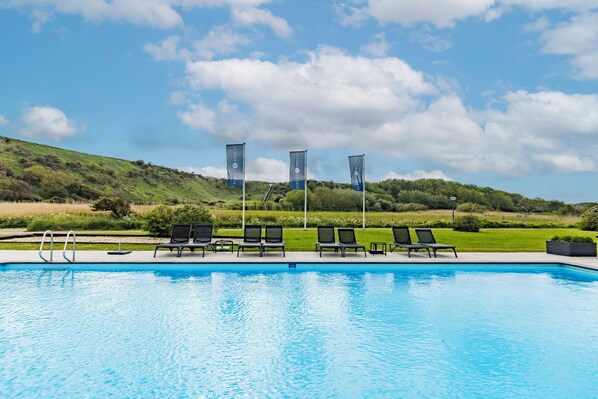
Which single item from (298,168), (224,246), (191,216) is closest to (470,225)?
(298,168)

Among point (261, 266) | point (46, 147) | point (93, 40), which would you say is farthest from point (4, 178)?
point (261, 266)

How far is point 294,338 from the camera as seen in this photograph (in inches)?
213

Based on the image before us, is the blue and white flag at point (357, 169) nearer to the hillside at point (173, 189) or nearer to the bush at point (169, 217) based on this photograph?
the bush at point (169, 217)

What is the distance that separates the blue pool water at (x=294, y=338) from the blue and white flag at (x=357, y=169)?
14008 mm

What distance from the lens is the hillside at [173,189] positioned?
4775cm

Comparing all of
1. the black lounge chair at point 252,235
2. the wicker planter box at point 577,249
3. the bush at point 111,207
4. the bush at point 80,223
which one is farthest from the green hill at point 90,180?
the wicker planter box at point 577,249

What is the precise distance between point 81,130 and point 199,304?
929 inches

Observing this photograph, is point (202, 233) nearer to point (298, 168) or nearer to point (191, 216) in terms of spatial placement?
point (191, 216)

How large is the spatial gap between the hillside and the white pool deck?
24193 millimetres

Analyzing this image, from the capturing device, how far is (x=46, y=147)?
6456cm

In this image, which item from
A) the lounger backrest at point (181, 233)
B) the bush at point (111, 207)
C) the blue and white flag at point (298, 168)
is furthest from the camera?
the bush at point (111, 207)

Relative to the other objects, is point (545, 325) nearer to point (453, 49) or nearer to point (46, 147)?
point (453, 49)

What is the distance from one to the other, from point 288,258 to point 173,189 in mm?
60664

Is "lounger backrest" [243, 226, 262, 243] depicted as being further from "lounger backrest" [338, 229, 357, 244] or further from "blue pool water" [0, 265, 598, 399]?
"blue pool water" [0, 265, 598, 399]
